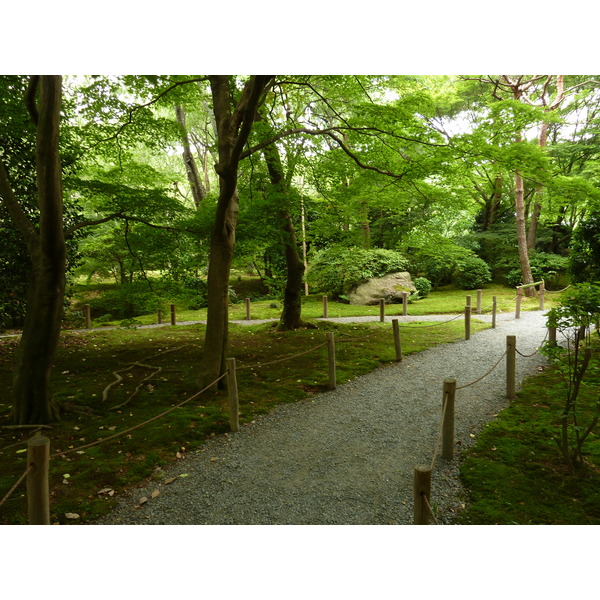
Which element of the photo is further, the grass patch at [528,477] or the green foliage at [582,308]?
the green foliage at [582,308]

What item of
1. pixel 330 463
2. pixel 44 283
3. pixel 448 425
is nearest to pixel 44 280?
pixel 44 283

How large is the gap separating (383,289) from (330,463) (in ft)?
34.0

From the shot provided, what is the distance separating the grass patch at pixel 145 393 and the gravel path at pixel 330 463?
0.88 feet

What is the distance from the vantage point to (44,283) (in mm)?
4051

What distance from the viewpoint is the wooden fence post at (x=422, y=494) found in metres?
2.04

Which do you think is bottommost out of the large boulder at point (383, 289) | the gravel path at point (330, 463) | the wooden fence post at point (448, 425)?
the gravel path at point (330, 463)

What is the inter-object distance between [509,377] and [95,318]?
11.7m

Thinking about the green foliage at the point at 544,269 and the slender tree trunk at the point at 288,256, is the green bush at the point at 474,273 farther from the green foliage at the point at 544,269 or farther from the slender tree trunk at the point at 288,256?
the slender tree trunk at the point at 288,256

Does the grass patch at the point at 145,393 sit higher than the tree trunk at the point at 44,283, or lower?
lower

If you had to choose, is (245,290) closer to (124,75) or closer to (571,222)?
(124,75)

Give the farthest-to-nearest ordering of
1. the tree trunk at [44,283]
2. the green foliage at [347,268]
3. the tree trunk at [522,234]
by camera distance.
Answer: the green foliage at [347,268] < the tree trunk at [522,234] < the tree trunk at [44,283]

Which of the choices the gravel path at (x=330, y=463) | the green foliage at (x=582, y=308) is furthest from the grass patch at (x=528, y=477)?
the green foliage at (x=582, y=308)

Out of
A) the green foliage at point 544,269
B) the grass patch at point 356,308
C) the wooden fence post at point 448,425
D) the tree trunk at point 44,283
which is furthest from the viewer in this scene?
the green foliage at point 544,269

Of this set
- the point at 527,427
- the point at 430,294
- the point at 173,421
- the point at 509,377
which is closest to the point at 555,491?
the point at 527,427
